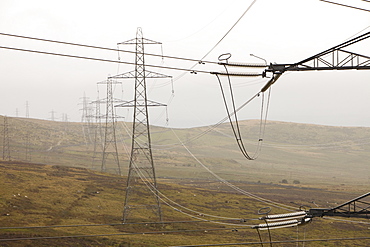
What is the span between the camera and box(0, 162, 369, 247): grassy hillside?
165 ft

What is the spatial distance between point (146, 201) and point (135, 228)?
1907cm

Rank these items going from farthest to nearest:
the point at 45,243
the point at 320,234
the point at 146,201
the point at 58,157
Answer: the point at 58,157
the point at 146,201
the point at 320,234
the point at 45,243

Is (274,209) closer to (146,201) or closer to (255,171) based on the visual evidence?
(146,201)

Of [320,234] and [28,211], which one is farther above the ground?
[28,211]

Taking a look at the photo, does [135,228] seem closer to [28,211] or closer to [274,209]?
[28,211]

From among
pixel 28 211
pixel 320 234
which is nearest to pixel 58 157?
pixel 28 211

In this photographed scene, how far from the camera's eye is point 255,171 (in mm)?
195250

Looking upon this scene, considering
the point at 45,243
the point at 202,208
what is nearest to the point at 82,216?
the point at 45,243

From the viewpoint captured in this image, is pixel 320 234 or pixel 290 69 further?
pixel 320 234

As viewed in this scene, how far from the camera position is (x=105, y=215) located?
211 ft

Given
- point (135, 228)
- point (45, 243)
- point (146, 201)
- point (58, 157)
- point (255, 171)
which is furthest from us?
point (255, 171)

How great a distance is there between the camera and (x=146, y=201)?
7906 centimetres

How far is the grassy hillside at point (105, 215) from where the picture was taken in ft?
165

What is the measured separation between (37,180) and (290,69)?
72124 mm
